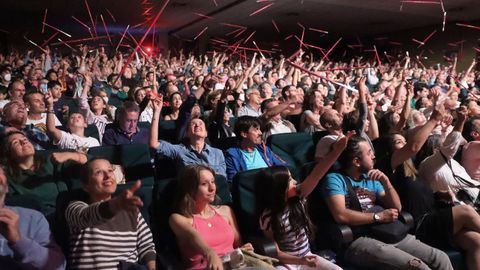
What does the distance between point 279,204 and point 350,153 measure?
0.56m

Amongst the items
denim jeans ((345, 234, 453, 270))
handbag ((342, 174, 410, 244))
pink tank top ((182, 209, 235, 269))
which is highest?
pink tank top ((182, 209, 235, 269))

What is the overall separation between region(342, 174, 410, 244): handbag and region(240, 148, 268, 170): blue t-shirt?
0.91m

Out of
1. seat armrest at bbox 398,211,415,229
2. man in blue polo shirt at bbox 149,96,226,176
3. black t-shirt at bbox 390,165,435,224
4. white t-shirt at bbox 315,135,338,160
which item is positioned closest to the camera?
seat armrest at bbox 398,211,415,229

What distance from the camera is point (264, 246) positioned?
8.00 ft

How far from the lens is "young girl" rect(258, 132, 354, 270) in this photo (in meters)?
2.58

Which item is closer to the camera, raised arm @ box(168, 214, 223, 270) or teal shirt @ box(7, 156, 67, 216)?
raised arm @ box(168, 214, 223, 270)

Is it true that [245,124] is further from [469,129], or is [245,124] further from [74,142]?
[469,129]

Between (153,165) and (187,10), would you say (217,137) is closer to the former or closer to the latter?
(153,165)

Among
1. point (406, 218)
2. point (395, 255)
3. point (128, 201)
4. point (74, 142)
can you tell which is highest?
point (128, 201)

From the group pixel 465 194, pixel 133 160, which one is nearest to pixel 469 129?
pixel 465 194

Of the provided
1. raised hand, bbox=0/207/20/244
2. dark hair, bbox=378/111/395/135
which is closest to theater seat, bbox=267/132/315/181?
dark hair, bbox=378/111/395/135

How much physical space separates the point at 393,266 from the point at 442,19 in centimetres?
1528

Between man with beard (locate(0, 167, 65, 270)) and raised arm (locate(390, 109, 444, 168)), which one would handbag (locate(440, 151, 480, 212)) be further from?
man with beard (locate(0, 167, 65, 270))

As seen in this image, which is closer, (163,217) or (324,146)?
(163,217)
